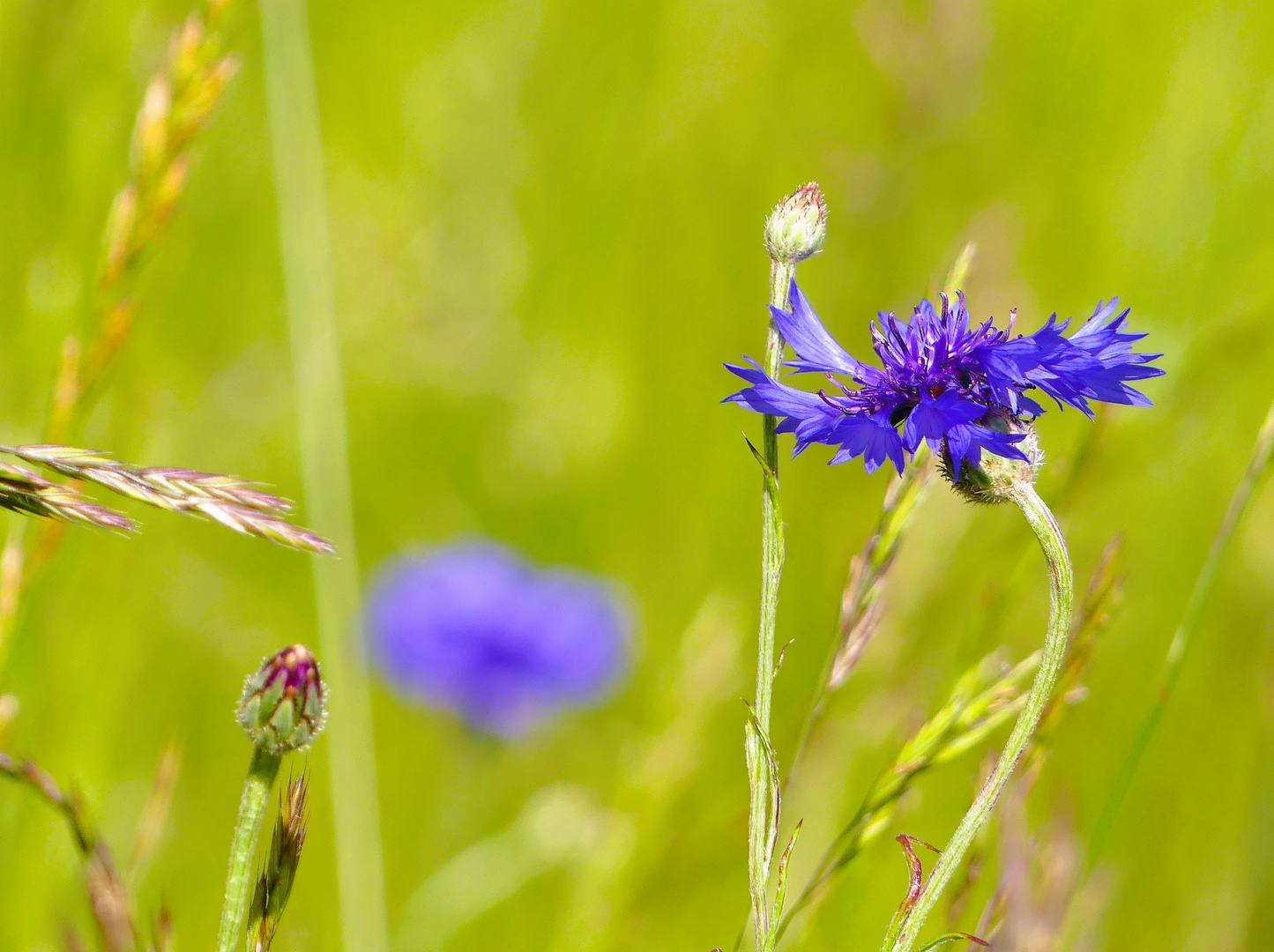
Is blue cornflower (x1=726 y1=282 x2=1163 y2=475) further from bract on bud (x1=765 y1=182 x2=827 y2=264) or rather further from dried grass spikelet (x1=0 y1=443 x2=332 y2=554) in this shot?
dried grass spikelet (x1=0 y1=443 x2=332 y2=554)

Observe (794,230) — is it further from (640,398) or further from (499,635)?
(640,398)

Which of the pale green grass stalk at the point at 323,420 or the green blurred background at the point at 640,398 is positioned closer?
the pale green grass stalk at the point at 323,420

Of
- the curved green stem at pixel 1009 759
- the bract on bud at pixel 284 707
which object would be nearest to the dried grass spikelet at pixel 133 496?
the bract on bud at pixel 284 707

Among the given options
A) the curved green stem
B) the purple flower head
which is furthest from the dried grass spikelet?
the purple flower head

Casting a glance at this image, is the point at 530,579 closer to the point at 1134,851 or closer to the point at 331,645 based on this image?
the point at 331,645

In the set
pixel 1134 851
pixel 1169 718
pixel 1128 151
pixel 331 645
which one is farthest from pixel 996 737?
pixel 1128 151

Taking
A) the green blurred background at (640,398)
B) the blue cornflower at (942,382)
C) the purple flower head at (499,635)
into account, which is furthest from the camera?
the purple flower head at (499,635)

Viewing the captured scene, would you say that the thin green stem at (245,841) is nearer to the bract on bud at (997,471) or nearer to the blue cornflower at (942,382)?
the blue cornflower at (942,382)
